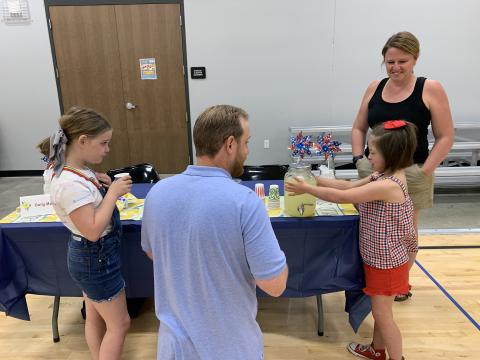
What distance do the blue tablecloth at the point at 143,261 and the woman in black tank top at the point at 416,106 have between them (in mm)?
498

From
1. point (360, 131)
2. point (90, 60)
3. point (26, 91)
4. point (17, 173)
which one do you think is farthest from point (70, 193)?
point (17, 173)

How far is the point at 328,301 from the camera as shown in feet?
7.54

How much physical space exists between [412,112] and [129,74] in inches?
153

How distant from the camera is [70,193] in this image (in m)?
1.22

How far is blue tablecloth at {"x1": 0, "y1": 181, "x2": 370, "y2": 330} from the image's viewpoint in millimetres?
1667

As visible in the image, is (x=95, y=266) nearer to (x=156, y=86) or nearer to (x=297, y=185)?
(x=297, y=185)

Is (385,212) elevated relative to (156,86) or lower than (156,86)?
A: lower

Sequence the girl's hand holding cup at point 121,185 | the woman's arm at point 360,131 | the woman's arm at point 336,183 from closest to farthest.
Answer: the girl's hand holding cup at point 121,185, the woman's arm at point 336,183, the woman's arm at point 360,131

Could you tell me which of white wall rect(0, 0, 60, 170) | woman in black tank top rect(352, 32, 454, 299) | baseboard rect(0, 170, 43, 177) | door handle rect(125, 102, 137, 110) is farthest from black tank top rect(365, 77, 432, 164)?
baseboard rect(0, 170, 43, 177)

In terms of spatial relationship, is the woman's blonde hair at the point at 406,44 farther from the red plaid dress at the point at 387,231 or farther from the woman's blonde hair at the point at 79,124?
the woman's blonde hair at the point at 79,124

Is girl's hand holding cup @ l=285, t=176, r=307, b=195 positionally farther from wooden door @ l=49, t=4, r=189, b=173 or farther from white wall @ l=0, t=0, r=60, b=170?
white wall @ l=0, t=0, r=60, b=170

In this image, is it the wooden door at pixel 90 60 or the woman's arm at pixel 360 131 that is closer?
the woman's arm at pixel 360 131

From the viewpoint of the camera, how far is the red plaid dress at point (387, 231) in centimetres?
148

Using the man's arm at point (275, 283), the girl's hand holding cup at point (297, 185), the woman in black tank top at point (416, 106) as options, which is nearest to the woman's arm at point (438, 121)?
the woman in black tank top at point (416, 106)
